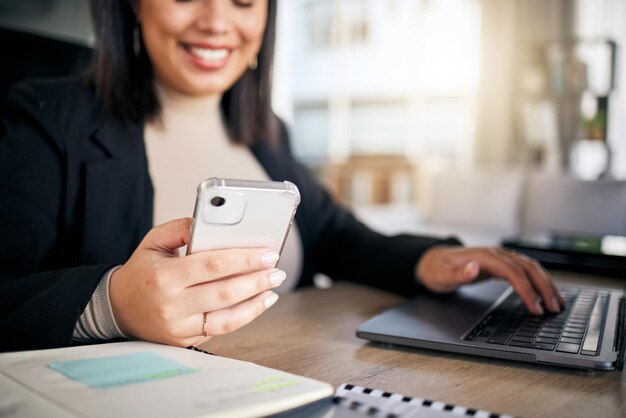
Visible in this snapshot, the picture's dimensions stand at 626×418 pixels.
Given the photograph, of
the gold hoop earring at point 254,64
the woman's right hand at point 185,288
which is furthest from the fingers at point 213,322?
the gold hoop earring at point 254,64

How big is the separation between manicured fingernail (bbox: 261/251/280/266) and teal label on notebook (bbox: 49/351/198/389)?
113mm

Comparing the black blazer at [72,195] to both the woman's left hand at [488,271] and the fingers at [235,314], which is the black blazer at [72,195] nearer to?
the woman's left hand at [488,271]

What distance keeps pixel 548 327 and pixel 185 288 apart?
0.44 meters

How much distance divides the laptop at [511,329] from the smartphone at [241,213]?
0.22 m

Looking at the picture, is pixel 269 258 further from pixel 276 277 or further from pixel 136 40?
pixel 136 40

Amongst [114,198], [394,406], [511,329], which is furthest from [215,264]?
[114,198]

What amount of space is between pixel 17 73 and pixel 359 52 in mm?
6096

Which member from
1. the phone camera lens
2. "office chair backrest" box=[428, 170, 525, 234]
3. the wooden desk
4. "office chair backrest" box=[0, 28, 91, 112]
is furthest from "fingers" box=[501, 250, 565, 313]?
"office chair backrest" box=[428, 170, 525, 234]

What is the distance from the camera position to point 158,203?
104 centimetres

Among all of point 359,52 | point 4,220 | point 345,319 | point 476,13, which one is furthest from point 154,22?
point 359,52

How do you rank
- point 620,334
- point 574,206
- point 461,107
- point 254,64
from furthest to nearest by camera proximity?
point 461,107 < point 574,206 < point 254,64 < point 620,334

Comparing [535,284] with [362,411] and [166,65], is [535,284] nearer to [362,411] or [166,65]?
[362,411]

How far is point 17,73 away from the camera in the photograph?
110 centimetres

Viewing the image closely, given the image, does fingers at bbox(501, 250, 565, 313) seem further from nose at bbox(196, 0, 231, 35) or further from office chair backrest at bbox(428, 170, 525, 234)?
office chair backrest at bbox(428, 170, 525, 234)
